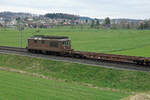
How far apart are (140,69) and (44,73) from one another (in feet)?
41.1

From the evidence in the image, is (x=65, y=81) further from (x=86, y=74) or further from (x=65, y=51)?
(x=65, y=51)

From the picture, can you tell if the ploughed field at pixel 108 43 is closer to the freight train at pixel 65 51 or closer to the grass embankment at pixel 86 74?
the freight train at pixel 65 51

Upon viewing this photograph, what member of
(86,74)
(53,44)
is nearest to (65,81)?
(86,74)

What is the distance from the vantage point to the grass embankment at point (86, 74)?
23.9 meters

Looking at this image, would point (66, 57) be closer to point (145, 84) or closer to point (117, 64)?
point (117, 64)

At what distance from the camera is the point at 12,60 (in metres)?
36.2

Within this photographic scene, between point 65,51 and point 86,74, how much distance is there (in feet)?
29.7

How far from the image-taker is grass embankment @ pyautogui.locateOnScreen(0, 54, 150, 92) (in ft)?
78.3

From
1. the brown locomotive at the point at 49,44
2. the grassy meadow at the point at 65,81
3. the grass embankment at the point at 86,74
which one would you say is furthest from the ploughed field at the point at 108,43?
the grassy meadow at the point at 65,81

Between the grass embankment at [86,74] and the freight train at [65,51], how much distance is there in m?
3.62

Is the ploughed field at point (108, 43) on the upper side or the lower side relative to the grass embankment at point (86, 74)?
upper

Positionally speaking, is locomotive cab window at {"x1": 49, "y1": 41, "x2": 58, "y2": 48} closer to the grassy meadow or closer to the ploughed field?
the grassy meadow

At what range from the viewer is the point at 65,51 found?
3547 centimetres

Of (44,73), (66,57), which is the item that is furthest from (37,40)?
(44,73)
